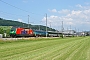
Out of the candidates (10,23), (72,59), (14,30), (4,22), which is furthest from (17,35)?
(72,59)

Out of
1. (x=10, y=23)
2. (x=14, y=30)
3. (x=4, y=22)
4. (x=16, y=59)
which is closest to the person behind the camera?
(x=16, y=59)

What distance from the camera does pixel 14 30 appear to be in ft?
261

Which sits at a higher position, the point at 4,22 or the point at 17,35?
the point at 4,22

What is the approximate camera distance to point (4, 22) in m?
128

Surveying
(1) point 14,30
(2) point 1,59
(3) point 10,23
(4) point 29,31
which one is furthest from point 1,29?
(2) point 1,59

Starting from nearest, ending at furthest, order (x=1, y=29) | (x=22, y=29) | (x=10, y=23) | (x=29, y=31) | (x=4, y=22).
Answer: (x=22, y=29) < (x=29, y=31) < (x=1, y=29) < (x=4, y=22) < (x=10, y=23)

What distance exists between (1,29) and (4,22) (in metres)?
28.0

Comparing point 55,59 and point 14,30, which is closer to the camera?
point 55,59

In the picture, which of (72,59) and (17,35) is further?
(17,35)

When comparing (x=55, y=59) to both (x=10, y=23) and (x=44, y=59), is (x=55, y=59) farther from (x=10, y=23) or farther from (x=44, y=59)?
(x=10, y=23)

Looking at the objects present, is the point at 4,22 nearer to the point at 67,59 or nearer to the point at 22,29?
the point at 22,29

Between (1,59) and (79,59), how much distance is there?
5.16 metres

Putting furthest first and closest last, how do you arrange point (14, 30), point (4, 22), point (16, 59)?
point (4, 22) → point (14, 30) → point (16, 59)

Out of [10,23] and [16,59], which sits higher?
[10,23]
